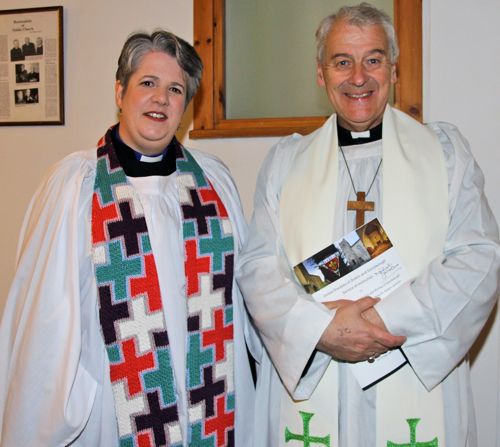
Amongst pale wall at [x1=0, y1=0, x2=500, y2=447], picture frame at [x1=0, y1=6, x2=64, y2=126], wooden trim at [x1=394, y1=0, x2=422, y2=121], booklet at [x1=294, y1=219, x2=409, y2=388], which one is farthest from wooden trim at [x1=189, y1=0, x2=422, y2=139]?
booklet at [x1=294, y1=219, x2=409, y2=388]

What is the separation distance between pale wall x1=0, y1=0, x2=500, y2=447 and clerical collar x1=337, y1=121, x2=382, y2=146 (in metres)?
0.83

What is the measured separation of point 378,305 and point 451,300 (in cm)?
22

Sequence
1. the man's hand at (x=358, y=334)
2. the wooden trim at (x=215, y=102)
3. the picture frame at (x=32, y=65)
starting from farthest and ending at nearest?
1. the picture frame at (x=32, y=65)
2. the wooden trim at (x=215, y=102)
3. the man's hand at (x=358, y=334)

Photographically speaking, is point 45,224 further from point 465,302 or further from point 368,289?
point 465,302

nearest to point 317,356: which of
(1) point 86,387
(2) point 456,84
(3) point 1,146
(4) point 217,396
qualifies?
(4) point 217,396

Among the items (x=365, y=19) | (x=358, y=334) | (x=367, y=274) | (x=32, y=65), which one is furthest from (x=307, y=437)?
(x=32, y=65)

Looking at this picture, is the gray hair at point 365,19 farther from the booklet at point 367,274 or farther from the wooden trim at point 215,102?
the wooden trim at point 215,102

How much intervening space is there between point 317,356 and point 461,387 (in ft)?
1.65

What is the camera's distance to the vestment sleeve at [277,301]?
6.71ft

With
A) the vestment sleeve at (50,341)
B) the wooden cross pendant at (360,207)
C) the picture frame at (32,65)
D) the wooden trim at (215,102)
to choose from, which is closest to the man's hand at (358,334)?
the wooden cross pendant at (360,207)

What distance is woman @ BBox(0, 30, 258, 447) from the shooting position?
6.93 feet

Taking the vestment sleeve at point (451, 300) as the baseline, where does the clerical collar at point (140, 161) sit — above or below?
above

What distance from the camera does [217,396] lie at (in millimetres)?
2352

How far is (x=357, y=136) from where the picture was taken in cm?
232
